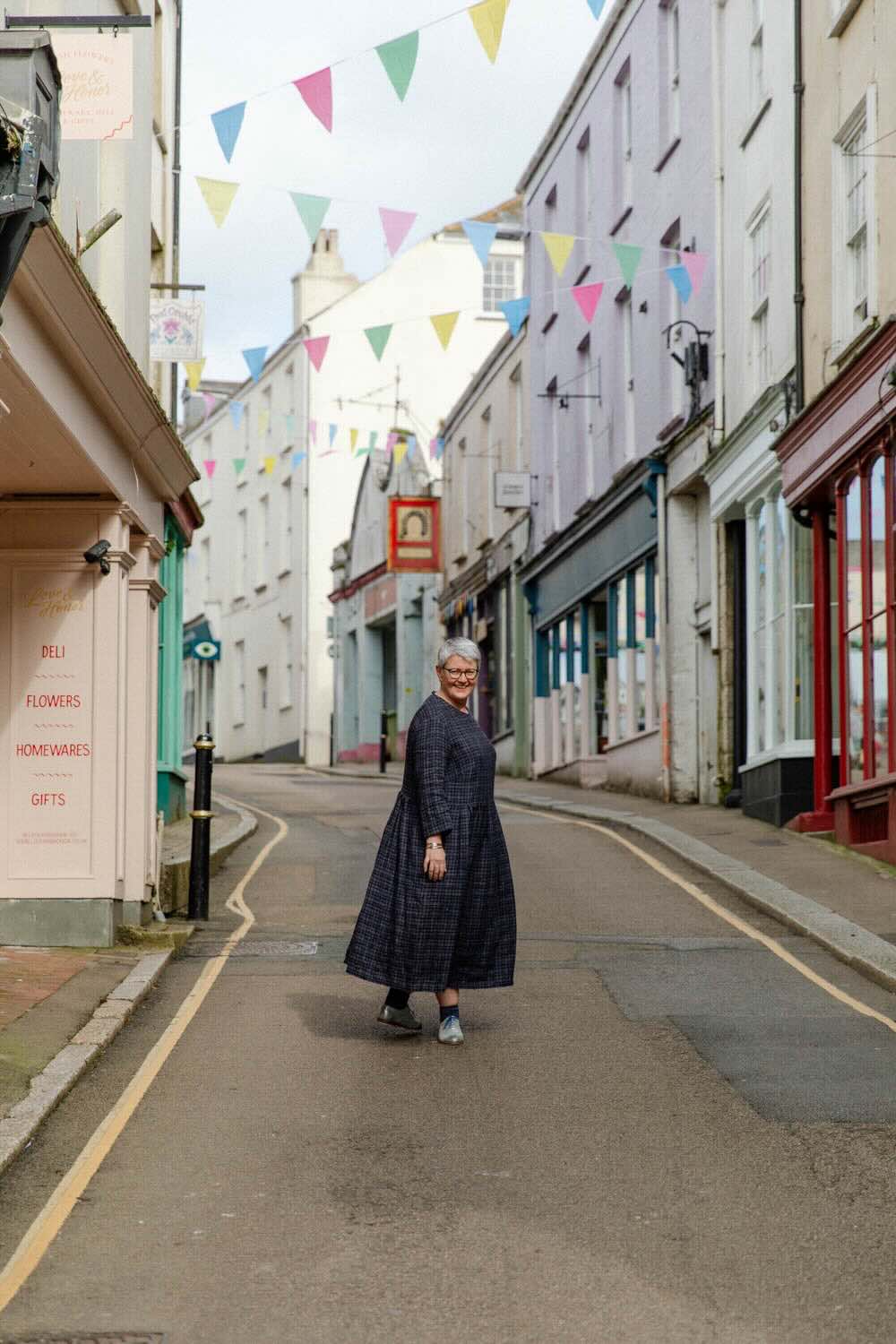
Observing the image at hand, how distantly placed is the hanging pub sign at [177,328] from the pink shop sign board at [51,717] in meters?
7.35

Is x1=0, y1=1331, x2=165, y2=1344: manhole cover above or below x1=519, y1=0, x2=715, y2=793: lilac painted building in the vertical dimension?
below

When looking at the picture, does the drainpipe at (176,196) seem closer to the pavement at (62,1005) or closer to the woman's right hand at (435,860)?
the pavement at (62,1005)

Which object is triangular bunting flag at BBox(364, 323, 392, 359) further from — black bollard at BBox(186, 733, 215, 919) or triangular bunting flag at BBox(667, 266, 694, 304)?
black bollard at BBox(186, 733, 215, 919)

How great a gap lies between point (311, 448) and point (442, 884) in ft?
124

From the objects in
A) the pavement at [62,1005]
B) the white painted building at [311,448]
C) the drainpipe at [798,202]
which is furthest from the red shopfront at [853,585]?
the white painted building at [311,448]

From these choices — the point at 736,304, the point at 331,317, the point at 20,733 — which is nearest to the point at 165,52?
the point at 736,304

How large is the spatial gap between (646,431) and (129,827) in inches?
580

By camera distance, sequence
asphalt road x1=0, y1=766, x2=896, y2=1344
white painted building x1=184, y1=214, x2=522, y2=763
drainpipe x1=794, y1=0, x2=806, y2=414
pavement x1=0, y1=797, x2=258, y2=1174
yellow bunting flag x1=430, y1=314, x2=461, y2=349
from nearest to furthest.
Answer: asphalt road x1=0, y1=766, x2=896, y2=1344, pavement x1=0, y1=797, x2=258, y2=1174, drainpipe x1=794, y1=0, x2=806, y2=414, yellow bunting flag x1=430, y1=314, x2=461, y2=349, white painted building x1=184, y1=214, x2=522, y2=763

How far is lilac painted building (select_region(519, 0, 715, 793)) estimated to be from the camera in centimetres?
2347

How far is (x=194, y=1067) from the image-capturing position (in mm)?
7980

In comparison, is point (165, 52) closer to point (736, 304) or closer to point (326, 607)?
point (736, 304)

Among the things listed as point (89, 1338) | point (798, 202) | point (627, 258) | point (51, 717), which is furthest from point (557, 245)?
point (89, 1338)

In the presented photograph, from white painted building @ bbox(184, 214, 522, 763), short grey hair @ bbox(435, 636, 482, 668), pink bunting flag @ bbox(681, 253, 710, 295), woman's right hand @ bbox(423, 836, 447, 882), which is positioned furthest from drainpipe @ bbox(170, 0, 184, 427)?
white painted building @ bbox(184, 214, 522, 763)

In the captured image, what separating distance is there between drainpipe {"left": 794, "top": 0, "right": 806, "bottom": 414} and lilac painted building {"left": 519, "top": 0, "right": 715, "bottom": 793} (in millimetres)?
1863
